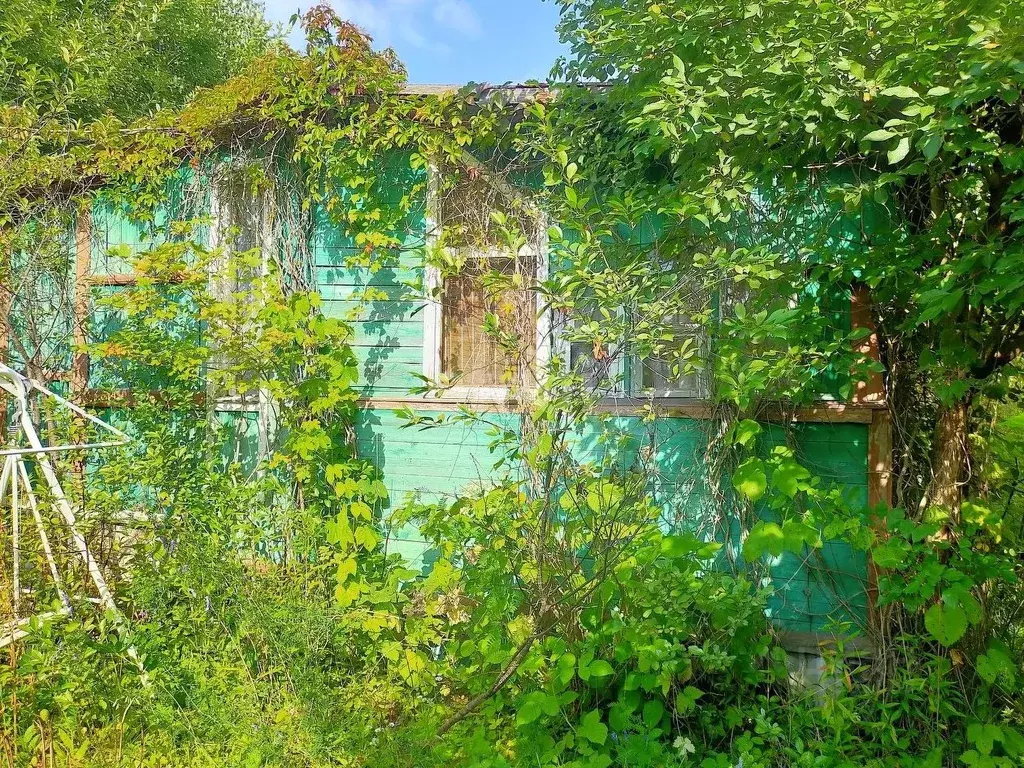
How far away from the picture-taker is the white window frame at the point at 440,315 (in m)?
4.57

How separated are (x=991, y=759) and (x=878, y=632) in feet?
2.80

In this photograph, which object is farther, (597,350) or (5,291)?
(5,291)

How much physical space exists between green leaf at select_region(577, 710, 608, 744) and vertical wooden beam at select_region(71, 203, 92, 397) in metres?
4.91

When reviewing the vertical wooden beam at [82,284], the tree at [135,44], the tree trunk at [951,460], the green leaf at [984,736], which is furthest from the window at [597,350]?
the tree at [135,44]

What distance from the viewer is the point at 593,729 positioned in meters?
3.06

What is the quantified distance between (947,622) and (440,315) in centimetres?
345

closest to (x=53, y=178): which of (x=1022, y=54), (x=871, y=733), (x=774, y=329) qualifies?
(x=774, y=329)

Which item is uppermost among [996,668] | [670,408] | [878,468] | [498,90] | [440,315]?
[498,90]

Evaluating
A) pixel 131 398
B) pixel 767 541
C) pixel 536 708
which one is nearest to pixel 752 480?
pixel 767 541

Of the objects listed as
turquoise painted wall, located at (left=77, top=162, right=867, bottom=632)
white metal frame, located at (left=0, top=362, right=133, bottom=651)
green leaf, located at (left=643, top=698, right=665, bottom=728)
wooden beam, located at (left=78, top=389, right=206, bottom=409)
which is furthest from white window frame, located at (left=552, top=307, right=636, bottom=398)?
wooden beam, located at (left=78, top=389, right=206, bottom=409)

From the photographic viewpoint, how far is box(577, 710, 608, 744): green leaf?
3.03m

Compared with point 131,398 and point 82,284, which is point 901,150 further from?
point 82,284

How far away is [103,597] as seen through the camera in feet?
11.8

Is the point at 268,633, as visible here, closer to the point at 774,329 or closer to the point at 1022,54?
the point at 774,329
